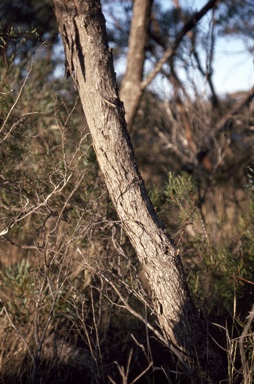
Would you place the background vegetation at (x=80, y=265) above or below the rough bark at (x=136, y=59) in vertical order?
below

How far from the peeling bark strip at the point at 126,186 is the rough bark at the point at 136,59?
7.91ft

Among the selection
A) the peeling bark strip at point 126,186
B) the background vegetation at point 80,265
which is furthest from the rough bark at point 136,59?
the peeling bark strip at point 126,186

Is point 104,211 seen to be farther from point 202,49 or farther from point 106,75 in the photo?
point 202,49

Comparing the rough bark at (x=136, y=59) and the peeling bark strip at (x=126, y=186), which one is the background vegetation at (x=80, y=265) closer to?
the peeling bark strip at (x=126, y=186)

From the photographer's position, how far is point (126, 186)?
3135mm

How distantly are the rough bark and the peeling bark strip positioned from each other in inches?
94.9

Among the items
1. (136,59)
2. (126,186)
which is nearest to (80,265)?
(126,186)

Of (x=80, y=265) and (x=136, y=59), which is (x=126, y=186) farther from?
(x=136, y=59)

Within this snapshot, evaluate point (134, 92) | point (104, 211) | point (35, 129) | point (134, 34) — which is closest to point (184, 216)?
point (104, 211)

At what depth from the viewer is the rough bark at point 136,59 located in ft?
18.7

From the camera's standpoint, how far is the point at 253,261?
14.2 ft

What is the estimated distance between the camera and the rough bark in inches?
224

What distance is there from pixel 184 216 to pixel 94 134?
103 cm

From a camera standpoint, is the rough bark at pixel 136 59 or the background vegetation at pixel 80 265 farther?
the rough bark at pixel 136 59
